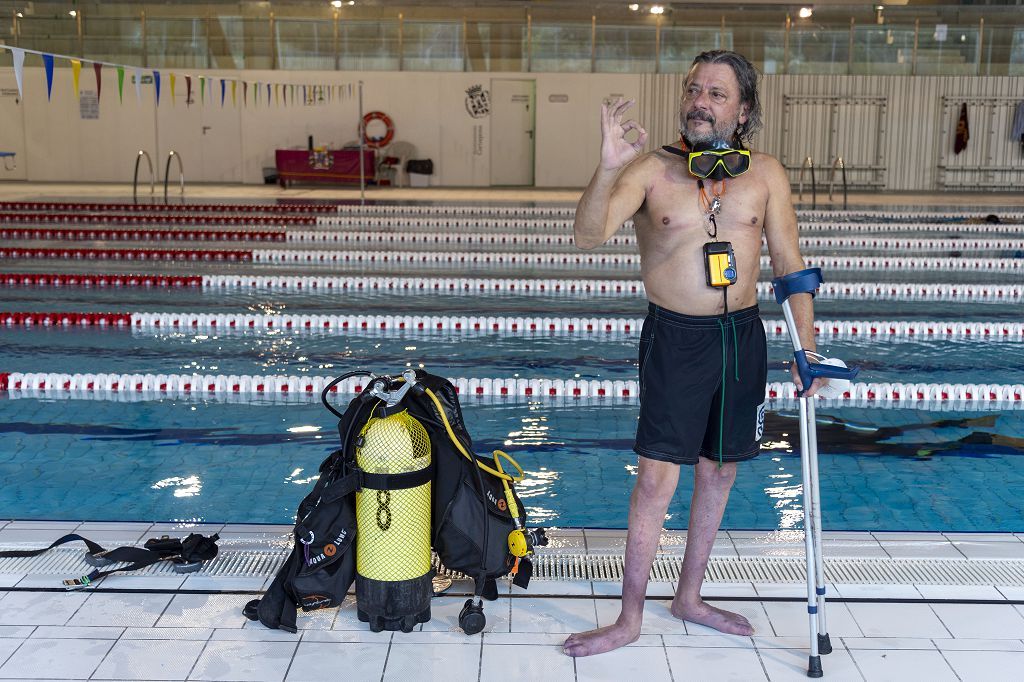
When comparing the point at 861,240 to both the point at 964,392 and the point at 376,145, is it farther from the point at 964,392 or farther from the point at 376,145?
the point at 376,145

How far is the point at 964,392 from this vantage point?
20.9ft

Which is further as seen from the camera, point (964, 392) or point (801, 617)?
point (964, 392)

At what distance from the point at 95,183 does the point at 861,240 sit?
623 inches

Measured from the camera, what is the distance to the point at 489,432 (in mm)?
5680

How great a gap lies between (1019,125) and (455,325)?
17576 mm

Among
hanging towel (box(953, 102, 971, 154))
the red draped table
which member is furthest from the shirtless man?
hanging towel (box(953, 102, 971, 154))

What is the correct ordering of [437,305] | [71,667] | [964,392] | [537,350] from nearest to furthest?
[71,667] < [964,392] < [537,350] < [437,305]

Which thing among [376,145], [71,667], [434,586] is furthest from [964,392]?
[376,145]

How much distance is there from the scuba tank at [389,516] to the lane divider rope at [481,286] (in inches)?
263

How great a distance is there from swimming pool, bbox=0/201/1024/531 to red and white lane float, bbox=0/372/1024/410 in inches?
4.7

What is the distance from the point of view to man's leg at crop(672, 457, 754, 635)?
308cm

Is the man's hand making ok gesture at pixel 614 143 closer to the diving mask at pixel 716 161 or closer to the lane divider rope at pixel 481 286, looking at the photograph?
the diving mask at pixel 716 161

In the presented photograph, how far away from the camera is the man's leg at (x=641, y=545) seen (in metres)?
2.93

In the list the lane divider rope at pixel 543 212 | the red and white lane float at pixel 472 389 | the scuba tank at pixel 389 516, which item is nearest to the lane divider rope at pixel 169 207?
the lane divider rope at pixel 543 212
